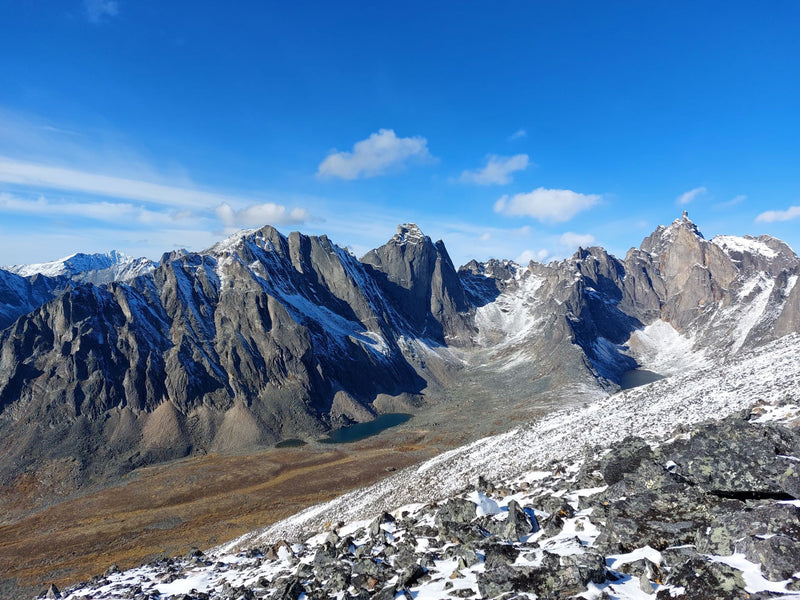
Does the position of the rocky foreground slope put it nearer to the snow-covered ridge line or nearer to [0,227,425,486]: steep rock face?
the snow-covered ridge line

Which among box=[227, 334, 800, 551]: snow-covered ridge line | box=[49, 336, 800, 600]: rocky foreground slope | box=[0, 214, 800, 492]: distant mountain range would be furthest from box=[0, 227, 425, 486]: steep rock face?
box=[49, 336, 800, 600]: rocky foreground slope

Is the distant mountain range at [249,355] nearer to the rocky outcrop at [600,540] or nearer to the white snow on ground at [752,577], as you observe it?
the rocky outcrop at [600,540]

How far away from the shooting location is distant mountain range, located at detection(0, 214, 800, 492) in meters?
98.1

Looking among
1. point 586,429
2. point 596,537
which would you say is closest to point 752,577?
point 596,537

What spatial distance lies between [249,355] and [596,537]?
401ft

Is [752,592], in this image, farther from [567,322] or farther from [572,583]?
[567,322]

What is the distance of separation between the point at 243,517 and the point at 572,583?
2390 inches

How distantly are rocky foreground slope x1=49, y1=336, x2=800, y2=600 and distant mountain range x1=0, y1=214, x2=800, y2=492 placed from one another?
8349 centimetres

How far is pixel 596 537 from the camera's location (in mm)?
14227

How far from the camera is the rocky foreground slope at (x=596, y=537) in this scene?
1115 centimetres

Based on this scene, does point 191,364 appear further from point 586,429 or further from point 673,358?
point 673,358

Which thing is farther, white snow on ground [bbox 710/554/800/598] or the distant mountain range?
the distant mountain range

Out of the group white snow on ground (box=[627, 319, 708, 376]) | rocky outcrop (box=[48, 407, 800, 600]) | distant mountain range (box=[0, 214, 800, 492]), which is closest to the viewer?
rocky outcrop (box=[48, 407, 800, 600])

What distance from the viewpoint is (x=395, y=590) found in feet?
46.9
